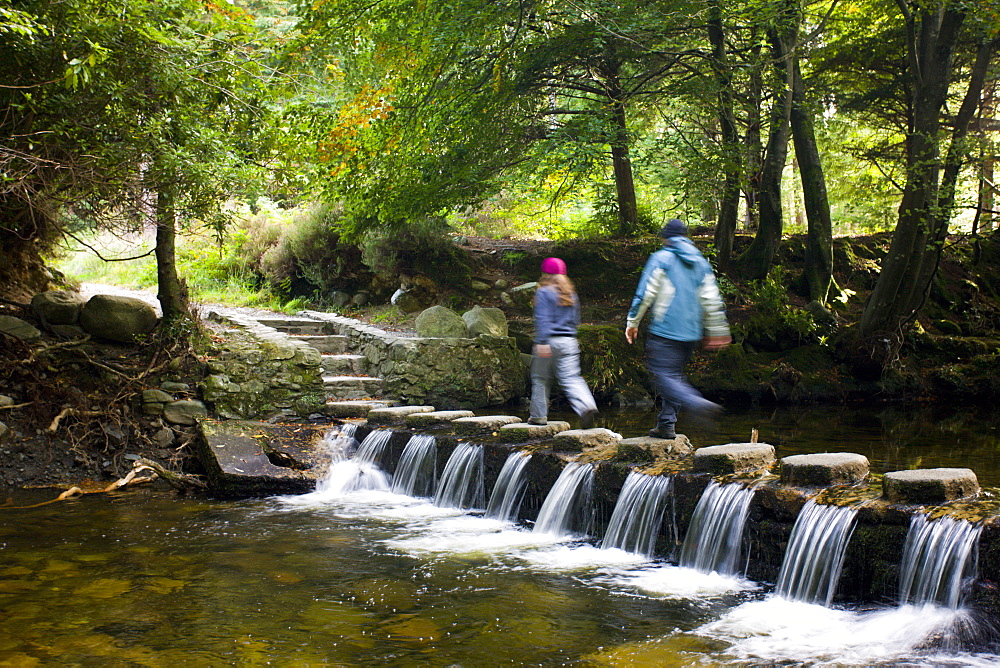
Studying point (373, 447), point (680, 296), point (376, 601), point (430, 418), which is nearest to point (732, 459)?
point (680, 296)

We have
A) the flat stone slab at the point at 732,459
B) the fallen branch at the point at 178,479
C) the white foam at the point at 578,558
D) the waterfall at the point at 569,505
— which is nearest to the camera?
the white foam at the point at 578,558

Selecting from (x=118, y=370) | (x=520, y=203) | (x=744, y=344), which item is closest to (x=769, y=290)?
(x=744, y=344)

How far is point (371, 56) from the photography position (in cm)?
1441

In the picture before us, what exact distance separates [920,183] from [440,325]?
8317 millimetres

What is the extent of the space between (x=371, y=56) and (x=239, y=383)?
743cm

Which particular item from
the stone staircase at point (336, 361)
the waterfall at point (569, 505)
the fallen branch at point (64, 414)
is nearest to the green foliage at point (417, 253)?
the stone staircase at point (336, 361)

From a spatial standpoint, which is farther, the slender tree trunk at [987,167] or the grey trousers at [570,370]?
the slender tree trunk at [987,167]

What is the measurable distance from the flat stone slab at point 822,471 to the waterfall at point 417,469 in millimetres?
4056

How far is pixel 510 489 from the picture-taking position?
7.46m

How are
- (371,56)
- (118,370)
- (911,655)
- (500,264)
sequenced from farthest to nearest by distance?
1. (500,264)
2. (371,56)
3. (118,370)
4. (911,655)

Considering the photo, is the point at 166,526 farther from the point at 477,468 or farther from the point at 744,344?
the point at 744,344

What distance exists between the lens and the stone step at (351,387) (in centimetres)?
1113

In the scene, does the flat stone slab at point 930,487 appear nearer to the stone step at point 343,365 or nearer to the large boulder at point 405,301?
the stone step at point 343,365

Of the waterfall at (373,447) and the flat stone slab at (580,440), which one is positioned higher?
the flat stone slab at (580,440)
